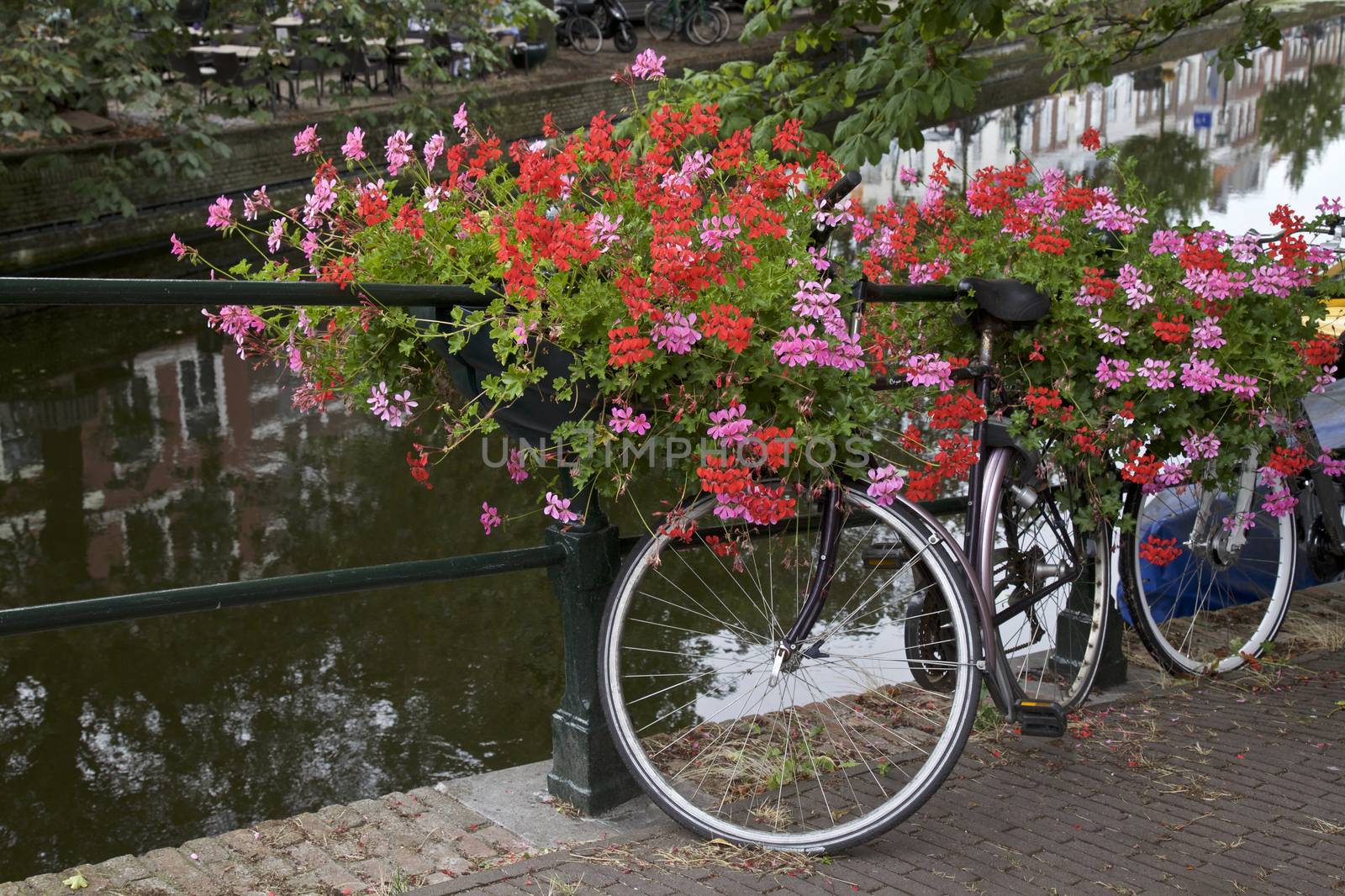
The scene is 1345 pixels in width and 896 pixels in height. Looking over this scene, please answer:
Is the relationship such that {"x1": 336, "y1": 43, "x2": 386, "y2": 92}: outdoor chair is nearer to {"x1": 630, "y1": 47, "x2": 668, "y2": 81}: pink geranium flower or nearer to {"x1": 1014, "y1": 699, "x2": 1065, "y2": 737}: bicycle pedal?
{"x1": 630, "y1": 47, "x2": 668, "y2": 81}: pink geranium flower

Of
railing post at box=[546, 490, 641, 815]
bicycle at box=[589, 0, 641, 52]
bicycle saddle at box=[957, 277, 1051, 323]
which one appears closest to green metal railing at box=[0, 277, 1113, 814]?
railing post at box=[546, 490, 641, 815]

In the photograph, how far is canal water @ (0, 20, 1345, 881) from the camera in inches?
183

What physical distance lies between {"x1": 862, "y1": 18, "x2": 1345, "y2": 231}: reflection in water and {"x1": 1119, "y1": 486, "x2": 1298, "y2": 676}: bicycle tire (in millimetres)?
7739

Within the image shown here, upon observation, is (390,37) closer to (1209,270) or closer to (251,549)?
(251,549)

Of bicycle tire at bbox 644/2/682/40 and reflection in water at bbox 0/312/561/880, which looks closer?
reflection in water at bbox 0/312/561/880

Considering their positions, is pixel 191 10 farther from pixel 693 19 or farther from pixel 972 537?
pixel 972 537

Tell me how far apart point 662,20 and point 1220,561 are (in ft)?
89.6

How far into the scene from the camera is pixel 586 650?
282 centimetres

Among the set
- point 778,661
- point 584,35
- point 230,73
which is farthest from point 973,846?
point 584,35

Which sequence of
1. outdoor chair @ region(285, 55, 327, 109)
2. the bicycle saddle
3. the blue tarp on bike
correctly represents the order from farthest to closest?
outdoor chair @ region(285, 55, 327, 109)
the blue tarp on bike
the bicycle saddle

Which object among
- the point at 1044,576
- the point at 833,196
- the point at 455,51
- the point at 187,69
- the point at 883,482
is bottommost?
the point at 1044,576

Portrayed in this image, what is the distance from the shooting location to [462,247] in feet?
8.61

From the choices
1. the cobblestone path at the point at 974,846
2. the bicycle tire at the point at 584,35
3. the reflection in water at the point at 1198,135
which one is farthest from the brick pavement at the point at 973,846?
the bicycle tire at the point at 584,35

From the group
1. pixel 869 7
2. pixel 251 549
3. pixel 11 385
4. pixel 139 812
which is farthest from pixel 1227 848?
pixel 11 385
